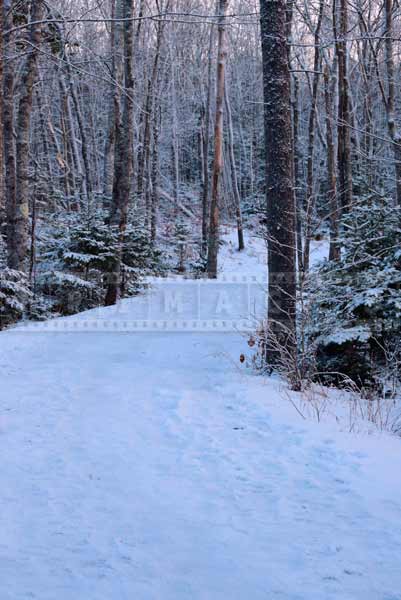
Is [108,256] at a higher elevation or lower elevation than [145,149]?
lower

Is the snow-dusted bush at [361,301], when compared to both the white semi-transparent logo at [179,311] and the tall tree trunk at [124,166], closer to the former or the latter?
the white semi-transparent logo at [179,311]

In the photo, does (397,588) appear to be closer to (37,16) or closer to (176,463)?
(176,463)

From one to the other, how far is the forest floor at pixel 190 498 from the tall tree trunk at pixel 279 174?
109 cm

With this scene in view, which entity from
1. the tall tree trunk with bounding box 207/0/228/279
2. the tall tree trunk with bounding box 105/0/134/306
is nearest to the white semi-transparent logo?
the tall tree trunk with bounding box 105/0/134/306

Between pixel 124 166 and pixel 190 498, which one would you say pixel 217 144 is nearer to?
pixel 124 166

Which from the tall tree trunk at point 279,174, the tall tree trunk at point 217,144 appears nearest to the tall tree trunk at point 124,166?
the tall tree trunk at point 217,144

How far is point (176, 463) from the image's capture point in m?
3.29

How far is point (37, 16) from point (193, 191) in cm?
2649

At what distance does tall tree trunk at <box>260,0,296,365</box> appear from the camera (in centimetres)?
580

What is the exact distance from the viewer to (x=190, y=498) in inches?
110

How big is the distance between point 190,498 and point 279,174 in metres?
4.22

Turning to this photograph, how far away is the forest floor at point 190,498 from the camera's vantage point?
2.06m

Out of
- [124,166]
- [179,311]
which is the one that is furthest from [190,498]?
[124,166]

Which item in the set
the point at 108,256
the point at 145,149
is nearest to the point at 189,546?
the point at 108,256
